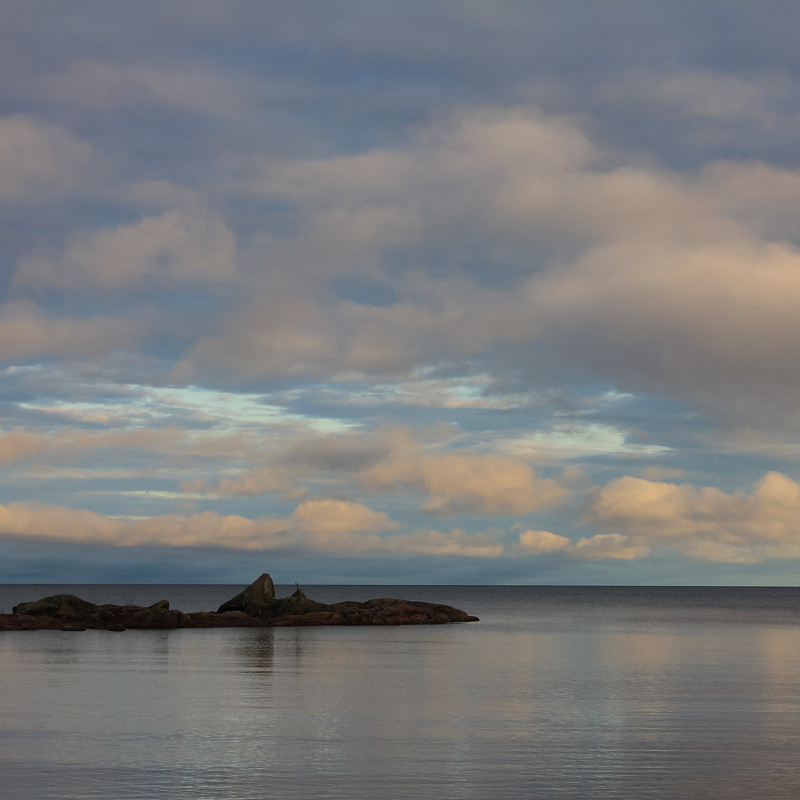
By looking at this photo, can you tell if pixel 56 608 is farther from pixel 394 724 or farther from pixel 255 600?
pixel 394 724

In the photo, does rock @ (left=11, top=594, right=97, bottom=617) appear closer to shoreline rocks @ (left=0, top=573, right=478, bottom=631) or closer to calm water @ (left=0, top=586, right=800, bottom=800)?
shoreline rocks @ (left=0, top=573, right=478, bottom=631)

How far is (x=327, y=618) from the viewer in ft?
373

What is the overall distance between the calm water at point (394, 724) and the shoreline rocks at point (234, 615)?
1049 inches

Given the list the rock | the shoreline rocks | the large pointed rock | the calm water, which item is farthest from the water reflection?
the large pointed rock

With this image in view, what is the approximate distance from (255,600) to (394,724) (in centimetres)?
8341

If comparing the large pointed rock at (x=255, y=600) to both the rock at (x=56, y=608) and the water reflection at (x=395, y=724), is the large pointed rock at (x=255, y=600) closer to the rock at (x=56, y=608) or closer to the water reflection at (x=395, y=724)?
the rock at (x=56, y=608)

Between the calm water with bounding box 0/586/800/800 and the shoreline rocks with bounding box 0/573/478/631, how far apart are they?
26.6m

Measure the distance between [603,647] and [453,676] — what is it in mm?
27773

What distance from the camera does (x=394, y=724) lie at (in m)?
34.6

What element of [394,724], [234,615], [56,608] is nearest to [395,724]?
[394,724]

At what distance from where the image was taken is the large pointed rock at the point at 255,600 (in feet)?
374

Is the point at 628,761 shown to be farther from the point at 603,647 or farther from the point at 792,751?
the point at 603,647

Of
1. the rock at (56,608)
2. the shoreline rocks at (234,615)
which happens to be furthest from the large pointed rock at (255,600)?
the rock at (56,608)

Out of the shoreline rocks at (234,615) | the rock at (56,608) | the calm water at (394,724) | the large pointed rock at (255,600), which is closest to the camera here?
the calm water at (394,724)
